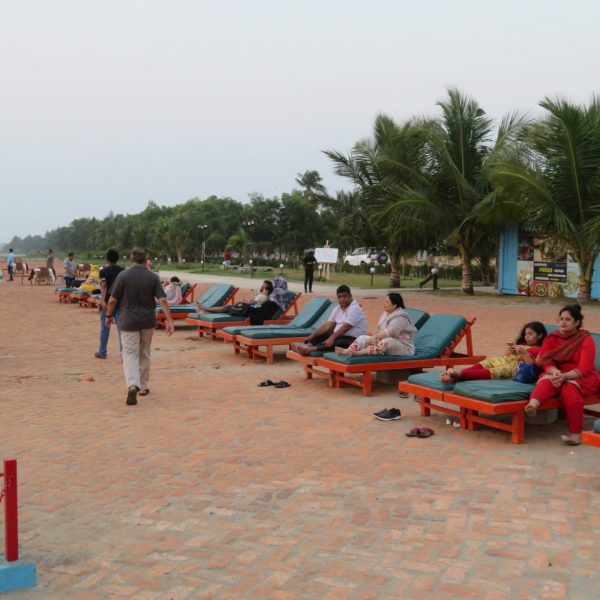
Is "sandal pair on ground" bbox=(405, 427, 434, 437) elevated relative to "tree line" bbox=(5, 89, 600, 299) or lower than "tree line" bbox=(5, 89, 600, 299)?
lower

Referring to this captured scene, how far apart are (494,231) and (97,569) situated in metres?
23.1

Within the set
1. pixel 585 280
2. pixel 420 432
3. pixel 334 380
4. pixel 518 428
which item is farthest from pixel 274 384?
pixel 585 280

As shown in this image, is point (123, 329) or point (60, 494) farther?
point (123, 329)

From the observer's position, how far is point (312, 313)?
11.5 metres

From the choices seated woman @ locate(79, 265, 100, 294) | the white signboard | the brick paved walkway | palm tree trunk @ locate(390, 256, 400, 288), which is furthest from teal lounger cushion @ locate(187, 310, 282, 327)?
the white signboard

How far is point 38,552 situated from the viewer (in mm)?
4129

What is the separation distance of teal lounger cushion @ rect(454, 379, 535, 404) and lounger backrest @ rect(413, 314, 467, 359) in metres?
1.99

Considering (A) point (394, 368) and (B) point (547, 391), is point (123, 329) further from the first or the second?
(B) point (547, 391)

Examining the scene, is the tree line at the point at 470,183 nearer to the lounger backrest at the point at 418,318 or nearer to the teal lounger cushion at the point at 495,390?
the lounger backrest at the point at 418,318

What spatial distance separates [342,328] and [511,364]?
2734 mm

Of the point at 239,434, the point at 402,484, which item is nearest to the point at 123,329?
the point at 239,434

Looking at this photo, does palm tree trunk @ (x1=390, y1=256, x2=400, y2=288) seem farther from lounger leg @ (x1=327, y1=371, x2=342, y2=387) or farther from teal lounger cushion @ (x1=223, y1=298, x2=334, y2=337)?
lounger leg @ (x1=327, y1=371, x2=342, y2=387)

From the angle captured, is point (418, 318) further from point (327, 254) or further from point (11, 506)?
point (327, 254)

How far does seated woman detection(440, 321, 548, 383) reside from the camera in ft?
22.0
